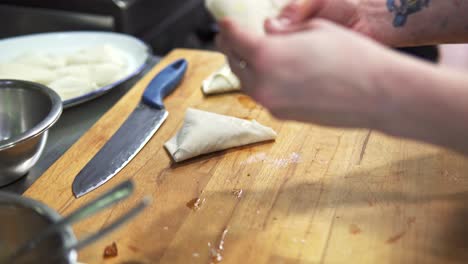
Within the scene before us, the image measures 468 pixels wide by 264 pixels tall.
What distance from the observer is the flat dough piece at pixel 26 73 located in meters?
1.20

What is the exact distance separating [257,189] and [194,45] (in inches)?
59.0

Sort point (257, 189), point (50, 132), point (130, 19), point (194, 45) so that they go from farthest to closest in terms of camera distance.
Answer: point (194, 45) < point (130, 19) < point (50, 132) < point (257, 189)

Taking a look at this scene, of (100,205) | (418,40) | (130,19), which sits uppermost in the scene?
(100,205)

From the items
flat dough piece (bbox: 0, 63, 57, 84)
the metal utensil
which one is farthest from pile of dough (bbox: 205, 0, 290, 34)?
flat dough piece (bbox: 0, 63, 57, 84)

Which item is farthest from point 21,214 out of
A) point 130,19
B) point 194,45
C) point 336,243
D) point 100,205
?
point 194,45

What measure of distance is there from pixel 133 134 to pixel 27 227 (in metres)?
0.36

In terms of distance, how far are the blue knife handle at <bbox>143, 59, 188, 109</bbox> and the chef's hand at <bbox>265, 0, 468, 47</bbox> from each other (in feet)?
1.33

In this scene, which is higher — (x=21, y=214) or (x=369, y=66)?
(x=369, y=66)

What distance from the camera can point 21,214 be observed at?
754mm

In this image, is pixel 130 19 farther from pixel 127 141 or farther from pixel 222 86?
pixel 127 141

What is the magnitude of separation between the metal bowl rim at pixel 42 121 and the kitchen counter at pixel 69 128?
0.13 metres

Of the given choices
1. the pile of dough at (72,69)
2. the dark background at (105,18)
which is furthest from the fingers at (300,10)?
the dark background at (105,18)

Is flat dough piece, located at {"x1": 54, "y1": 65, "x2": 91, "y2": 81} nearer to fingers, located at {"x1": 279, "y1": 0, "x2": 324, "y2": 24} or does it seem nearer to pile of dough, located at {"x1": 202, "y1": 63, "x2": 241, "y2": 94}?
pile of dough, located at {"x1": 202, "y1": 63, "x2": 241, "y2": 94}

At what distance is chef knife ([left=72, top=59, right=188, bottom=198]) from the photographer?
948 millimetres
